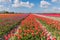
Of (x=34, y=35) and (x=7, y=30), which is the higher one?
(x=34, y=35)

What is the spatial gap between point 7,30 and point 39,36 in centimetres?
437

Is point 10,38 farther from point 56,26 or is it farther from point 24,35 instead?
point 56,26

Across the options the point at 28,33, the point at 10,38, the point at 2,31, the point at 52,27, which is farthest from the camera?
the point at 52,27

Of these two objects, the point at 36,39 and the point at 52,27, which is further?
the point at 52,27

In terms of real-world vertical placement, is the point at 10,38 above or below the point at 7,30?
above

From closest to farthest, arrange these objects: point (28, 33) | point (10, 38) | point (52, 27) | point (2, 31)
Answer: point (10, 38) < point (28, 33) < point (2, 31) < point (52, 27)

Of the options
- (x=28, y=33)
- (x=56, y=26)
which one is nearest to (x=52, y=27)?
(x=56, y=26)

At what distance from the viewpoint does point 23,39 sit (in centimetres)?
852

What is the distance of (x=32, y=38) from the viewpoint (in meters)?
8.52

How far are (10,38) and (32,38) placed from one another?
0.80 m

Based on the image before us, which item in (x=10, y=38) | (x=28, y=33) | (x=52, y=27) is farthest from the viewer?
(x=52, y=27)

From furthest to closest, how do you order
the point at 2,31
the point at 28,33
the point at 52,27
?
the point at 52,27, the point at 2,31, the point at 28,33

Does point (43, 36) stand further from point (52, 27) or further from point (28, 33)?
point (52, 27)

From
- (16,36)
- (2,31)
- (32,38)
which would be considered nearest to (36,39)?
(32,38)
